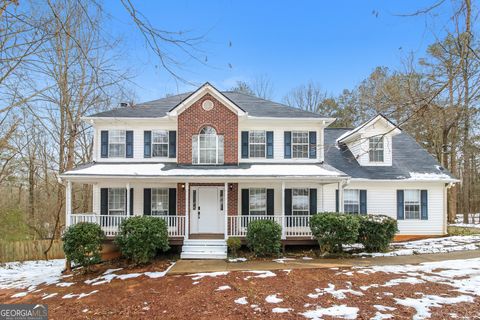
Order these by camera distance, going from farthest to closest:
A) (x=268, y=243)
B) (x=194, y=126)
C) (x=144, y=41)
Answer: (x=194, y=126), (x=268, y=243), (x=144, y=41)

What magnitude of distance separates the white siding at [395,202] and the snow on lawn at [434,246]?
63 cm

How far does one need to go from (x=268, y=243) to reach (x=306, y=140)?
526cm

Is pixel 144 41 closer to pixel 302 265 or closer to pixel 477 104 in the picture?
pixel 302 265

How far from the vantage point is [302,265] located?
9539mm

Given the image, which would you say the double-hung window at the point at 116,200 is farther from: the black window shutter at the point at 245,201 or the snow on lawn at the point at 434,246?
the snow on lawn at the point at 434,246

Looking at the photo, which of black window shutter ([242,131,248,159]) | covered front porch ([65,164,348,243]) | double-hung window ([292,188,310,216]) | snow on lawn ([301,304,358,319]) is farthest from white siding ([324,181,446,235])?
snow on lawn ([301,304,358,319])

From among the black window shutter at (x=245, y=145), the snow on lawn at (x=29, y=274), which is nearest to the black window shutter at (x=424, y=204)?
the black window shutter at (x=245, y=145)

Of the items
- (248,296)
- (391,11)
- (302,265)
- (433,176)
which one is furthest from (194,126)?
(433,176)

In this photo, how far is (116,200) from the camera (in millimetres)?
12914

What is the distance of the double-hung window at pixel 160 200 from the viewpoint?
12.8 metres

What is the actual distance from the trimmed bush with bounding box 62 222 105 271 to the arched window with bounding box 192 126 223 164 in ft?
16.1

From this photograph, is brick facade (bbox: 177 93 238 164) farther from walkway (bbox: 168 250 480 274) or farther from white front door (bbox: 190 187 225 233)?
walkway (bbox: 168 250 480 274)

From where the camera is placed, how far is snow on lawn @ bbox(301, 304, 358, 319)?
555 centimetres

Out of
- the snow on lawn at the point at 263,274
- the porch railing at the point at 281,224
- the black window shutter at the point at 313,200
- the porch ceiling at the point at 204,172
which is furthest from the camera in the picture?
the black window shutter at the point at 313,200
